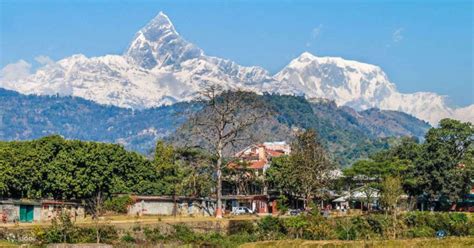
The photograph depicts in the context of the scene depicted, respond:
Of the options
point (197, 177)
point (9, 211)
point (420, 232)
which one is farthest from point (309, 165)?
point (9, 211)

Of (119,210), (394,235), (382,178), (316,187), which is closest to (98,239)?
(394,235)

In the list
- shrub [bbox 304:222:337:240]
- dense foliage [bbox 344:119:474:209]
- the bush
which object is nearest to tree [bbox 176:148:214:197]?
the bush

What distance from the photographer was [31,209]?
2702 inches

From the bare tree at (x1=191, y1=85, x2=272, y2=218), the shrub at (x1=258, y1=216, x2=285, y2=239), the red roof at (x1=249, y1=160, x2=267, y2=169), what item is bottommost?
the shrub at (x1=258, y1=216, x2=285, y2=239)

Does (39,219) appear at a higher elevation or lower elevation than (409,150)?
lower

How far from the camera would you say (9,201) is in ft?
220

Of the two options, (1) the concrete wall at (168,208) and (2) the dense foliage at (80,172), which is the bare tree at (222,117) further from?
(1) the concrete wall at (168,208)

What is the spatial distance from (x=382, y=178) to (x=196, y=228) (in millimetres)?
29948

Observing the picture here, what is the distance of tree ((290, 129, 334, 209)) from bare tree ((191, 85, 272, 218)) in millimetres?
8251

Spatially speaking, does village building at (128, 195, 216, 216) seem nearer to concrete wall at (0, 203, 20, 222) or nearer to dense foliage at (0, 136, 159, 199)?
dense foliage at (0, 136, 159, 199)

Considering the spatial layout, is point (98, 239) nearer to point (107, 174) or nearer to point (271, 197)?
point (107, 174)

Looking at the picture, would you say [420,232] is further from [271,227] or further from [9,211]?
[9,211]

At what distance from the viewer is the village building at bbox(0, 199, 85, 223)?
66.3 metres

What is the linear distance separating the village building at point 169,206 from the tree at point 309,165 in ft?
35.1
